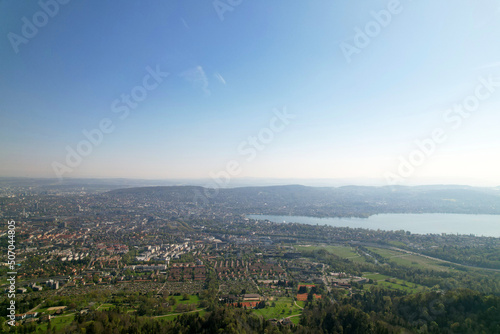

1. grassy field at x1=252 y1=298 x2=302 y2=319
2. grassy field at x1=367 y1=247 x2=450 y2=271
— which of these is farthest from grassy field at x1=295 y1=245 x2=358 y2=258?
grassy field at x1=252 y1=298 x2=302 y2=319

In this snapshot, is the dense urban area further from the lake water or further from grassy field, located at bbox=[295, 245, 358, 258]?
the lake water

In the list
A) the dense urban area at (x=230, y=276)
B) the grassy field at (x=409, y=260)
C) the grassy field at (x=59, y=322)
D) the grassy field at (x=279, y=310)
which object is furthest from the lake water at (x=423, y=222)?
the grassy field at (x=59, y=322)

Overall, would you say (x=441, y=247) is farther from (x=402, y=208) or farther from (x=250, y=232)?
(x=402, y=208)

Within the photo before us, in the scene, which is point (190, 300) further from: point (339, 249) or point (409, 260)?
point (409, 260)

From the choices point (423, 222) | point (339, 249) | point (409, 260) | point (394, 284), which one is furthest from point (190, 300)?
point (423, 222)

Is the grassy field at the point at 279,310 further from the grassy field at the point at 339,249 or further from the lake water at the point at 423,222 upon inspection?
the lake water at the point at 423,222

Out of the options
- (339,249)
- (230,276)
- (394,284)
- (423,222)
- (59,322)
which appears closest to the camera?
(59,322)
